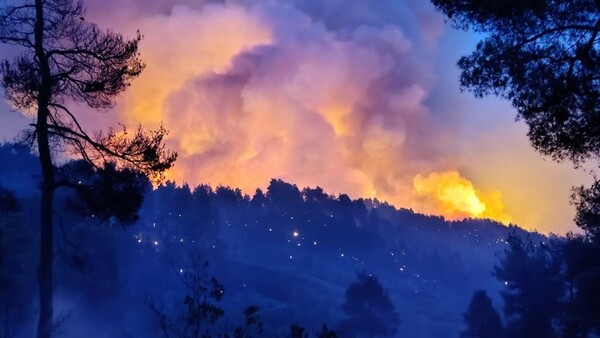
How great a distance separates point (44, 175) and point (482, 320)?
47598mm

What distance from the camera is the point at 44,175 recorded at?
11930 mm

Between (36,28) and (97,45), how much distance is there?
1.31 metres

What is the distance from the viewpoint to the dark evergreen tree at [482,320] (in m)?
50.2

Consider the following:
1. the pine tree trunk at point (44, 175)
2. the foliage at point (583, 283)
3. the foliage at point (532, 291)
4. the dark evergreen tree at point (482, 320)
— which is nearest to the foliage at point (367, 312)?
the dark evergreen tree at point (482, 320)

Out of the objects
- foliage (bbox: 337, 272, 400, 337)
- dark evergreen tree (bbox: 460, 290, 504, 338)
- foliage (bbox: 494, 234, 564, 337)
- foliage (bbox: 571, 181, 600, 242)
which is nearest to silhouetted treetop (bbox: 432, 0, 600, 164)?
foliage (bbox: 571, 181, 600, 242)

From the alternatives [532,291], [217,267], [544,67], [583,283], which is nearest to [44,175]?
[544,67]

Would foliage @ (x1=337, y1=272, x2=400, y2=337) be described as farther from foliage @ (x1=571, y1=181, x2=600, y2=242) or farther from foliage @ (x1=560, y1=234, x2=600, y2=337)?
foliage @ (x1=571, y1=181, x2=600, y2=242)

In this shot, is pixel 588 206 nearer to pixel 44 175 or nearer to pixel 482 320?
Result: pixel 44 175

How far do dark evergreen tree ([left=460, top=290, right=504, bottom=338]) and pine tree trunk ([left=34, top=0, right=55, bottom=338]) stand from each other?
46328 mm

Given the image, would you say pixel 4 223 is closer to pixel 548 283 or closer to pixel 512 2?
pixel 512 2

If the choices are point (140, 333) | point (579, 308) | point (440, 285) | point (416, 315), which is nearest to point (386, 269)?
point (440, 285)

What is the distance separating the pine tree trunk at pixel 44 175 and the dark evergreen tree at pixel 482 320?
46328 millimetres

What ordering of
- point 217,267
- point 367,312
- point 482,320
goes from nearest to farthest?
point 482,320, point 367,312, point 217,267

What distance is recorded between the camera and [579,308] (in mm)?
30391
